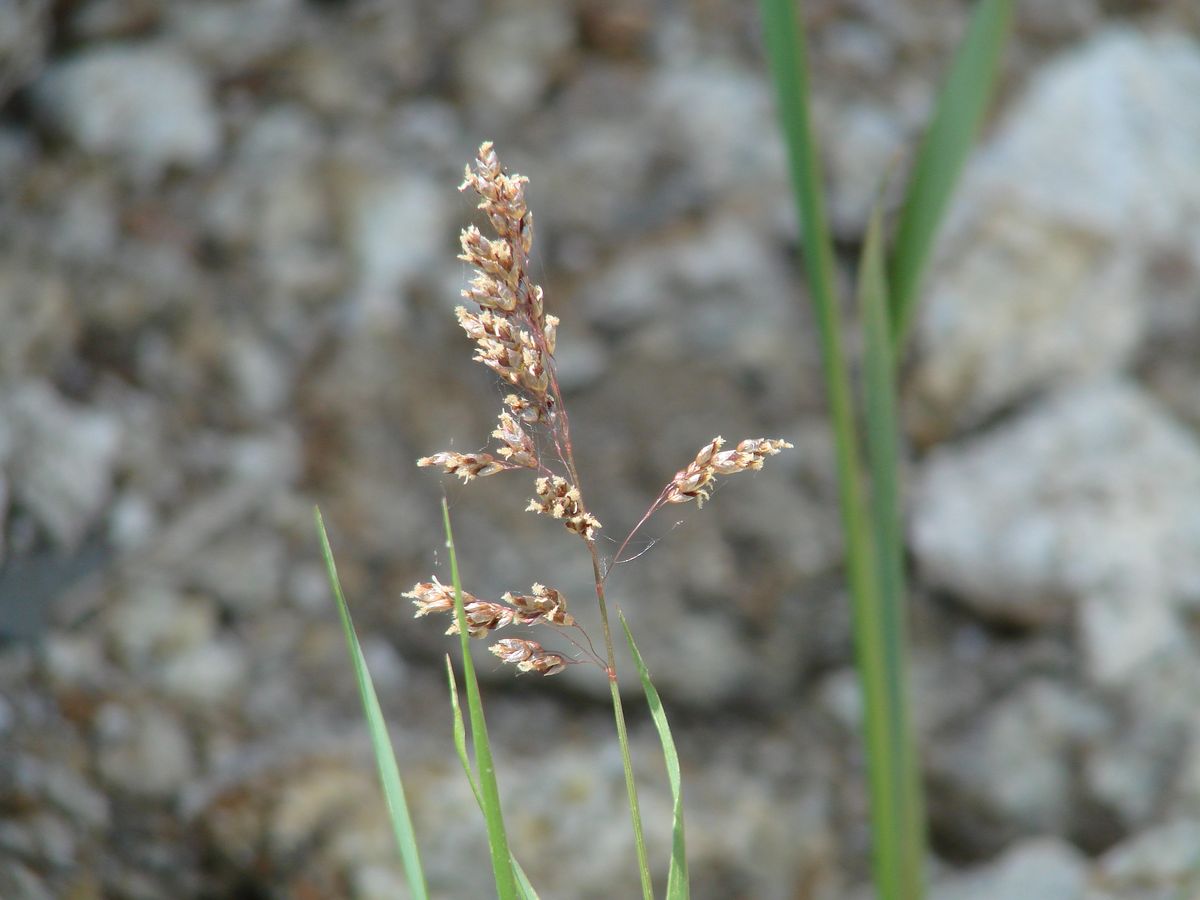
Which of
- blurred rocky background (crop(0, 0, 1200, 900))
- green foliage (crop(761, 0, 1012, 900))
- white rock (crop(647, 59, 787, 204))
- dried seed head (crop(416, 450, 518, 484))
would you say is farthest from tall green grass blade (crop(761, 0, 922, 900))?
white rock (crop(647, 59, 787, 204))

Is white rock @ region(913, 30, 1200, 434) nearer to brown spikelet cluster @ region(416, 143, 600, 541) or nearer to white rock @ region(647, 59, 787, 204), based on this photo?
white rock @ region(647, 59, 787, 204)

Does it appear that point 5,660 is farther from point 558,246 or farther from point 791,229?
point 791,229

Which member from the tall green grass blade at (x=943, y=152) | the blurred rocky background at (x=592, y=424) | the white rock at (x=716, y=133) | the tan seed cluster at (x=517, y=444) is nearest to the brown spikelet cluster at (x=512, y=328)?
the tan seed cluster at (x=517, y=444)

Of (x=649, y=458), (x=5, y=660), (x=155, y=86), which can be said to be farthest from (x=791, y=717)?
(x=155, y=86)

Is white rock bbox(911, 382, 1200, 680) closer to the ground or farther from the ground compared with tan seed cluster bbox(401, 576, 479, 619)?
farther from the ground

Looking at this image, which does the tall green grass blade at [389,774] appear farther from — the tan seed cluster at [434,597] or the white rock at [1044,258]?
the white rock at [1044,258]

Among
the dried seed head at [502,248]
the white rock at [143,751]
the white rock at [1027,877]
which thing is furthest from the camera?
the white rock at [1027,877]
